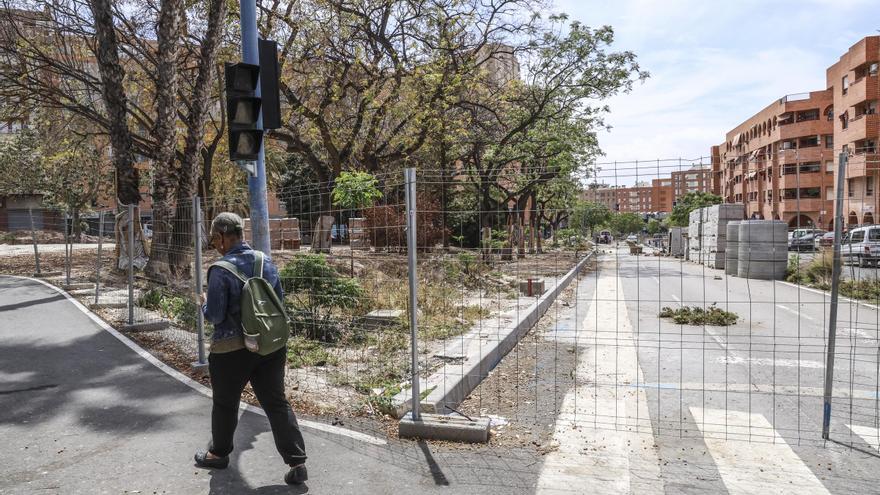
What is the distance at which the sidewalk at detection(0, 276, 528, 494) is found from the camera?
4.21 meters

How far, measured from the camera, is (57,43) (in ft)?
58.5

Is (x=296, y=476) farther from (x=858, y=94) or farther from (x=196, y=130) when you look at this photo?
(x=858, y=94)

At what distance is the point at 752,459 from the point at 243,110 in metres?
5.30

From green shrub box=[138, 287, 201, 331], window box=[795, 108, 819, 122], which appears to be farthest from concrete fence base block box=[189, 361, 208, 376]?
window box=[795, 108, 819, 122]

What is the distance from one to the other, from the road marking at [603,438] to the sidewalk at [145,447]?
1.71 feet

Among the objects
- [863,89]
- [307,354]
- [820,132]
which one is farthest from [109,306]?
[820,132]

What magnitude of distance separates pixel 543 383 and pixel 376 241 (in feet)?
10.4

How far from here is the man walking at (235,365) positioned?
13.3ft

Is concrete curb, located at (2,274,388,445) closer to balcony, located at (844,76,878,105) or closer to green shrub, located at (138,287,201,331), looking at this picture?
green shrub, located at (138,287,201,331)

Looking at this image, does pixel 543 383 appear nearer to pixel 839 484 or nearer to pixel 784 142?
pixel 839 484

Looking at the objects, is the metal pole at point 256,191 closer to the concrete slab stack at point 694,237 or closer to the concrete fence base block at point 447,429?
the concrete fence base block at point 447,429

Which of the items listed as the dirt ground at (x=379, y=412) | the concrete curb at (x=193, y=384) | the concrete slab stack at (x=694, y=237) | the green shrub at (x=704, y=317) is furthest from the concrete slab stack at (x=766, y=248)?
the concrete slab stack at (x=694, y=237)

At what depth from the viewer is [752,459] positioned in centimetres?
468

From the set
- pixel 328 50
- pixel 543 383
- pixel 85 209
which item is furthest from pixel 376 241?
pixel 85 209
